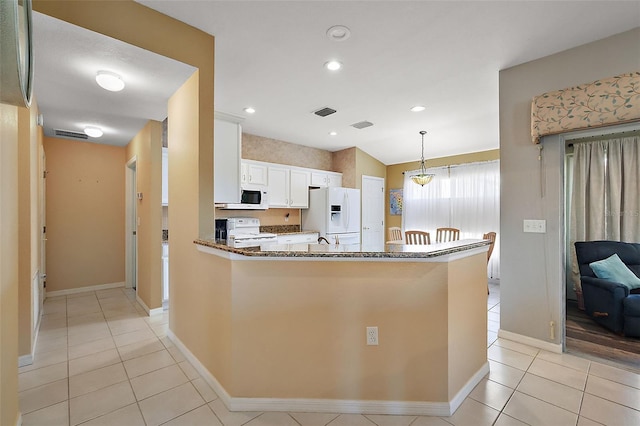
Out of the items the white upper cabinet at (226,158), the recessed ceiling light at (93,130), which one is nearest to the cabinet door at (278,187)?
the white upper cabinet at (226,158)

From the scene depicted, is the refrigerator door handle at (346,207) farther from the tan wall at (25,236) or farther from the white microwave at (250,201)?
the tan wall at (25,236)

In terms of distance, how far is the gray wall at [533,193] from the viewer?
101 inches

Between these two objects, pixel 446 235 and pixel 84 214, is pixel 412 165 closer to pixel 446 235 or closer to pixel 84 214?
pixel 446 235

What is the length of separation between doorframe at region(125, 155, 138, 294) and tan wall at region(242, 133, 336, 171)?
1.80m

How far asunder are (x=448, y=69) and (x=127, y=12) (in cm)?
272

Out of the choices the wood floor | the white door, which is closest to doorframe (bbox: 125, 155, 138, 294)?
the white door

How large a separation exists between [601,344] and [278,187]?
4.35 meters

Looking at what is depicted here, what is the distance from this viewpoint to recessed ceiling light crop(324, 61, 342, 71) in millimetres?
2764

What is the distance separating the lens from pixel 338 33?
7.64 ft

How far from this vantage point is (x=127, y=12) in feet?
6.59

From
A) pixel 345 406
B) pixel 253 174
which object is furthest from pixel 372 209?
pixel 345 406

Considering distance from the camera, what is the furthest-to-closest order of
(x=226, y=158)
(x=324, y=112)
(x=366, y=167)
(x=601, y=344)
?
(x=366, y=167) < (x=324, y=112) < (x=226, y=158) < (x=601, y=344)

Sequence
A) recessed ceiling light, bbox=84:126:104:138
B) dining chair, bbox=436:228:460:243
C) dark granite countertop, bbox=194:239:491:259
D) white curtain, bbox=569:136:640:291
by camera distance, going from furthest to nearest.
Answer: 1. dining chair, bbox=436:228:460:243
2. recessed ceiling light, bbox=84:126:104:138
3. white curtain, bbox=569:136:640:291
4. dark granite countertop, bbox=194:239:491:259

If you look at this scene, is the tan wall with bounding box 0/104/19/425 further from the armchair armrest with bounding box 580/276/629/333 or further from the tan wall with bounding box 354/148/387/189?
the tan wall with bounding box 354/148/387/189
